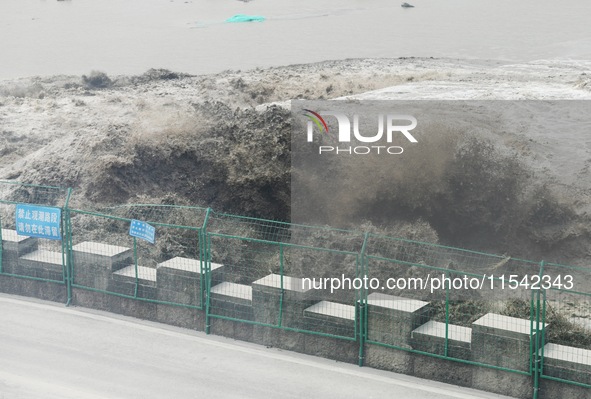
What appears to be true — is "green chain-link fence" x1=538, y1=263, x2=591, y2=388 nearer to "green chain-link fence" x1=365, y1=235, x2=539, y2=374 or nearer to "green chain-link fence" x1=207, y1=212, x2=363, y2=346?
"green chain-link fence" x1=365, y1=235, x2=539, y2=374

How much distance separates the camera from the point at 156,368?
1294cm

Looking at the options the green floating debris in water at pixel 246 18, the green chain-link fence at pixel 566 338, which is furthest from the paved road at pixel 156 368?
the green floating debris in water at pixel 246 18

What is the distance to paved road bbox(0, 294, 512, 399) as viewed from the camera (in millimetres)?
12203

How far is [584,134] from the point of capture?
2405 centimetres

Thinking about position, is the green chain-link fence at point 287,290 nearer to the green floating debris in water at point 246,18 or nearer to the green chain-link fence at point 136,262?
the green chain-link fence at point 136,262

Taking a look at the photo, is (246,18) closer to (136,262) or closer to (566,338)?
(136,262)

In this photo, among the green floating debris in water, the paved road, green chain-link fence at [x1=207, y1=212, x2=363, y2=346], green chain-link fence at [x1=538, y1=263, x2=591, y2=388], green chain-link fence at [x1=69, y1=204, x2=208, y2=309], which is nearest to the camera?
green chain-link fence at [x1=538, y1=263, x2=591, y2=388]

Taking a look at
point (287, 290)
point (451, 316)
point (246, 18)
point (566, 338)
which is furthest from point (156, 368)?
point (246, 18)

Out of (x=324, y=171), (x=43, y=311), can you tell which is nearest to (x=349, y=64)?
(x=324, y=171)

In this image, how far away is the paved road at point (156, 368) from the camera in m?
12.2

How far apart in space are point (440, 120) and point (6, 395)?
14382 millimetres

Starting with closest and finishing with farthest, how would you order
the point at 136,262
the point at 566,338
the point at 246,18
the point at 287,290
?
the point at 566,338 → the point at 287,290 → the point at 136,262 → the point at 246,18

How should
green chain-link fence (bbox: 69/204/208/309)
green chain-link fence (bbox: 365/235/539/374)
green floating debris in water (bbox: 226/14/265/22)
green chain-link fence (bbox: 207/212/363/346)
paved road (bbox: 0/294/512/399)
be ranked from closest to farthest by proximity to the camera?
1. green chain-link fence (bbox: 365/235/539/374)
2. paved road (bbox: 0/294/512/399)
3. green chain-link fence (bbox: 207/212/363/346)
4. green chain-link fence (bbox: 69/204/208/309)
5. green floating debris in water (bbox: 226/14/265/22)

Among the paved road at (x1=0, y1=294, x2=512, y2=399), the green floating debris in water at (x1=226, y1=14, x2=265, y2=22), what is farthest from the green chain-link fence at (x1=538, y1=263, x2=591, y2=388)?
the green floating debris in water at (x1=226, y1=14, x2=265, y2=22)
